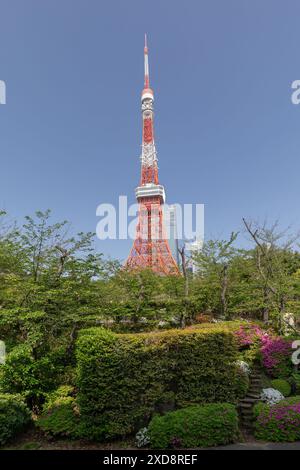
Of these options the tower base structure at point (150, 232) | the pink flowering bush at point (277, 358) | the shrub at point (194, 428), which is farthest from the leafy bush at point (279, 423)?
the tower base structure at point (150, 232)

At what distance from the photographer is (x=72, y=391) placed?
593cm

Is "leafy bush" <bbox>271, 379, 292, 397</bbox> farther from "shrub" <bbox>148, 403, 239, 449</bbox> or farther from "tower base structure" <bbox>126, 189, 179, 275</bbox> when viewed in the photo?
"tower base structure" <bbox>126, 189, 179, 275</bbox>

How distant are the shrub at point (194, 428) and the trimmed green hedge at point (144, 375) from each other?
0.36 meters

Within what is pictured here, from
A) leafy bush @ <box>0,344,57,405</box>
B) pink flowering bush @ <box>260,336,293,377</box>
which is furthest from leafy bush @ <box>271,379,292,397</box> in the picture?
leafy bush @ <box>0,344,57,405</box>

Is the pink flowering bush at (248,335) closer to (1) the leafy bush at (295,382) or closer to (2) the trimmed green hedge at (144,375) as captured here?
(1) the leafy bush at (295,382)

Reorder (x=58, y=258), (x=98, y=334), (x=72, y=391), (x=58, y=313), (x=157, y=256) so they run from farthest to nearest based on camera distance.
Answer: (x=157, y=256) → (x=58, y=258) → (x=58, y=313) → (x=72, y=391) → (x=98, y=334)

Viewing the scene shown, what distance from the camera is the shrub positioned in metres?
4.55

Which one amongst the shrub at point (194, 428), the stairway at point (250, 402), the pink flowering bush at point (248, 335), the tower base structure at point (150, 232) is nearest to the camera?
the shrub at point (194, 428)

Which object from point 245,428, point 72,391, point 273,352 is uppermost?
point 273,352

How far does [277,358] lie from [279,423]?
7.62 ft

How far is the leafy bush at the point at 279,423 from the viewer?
480cm

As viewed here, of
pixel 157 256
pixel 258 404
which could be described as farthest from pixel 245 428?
pixel 157 256

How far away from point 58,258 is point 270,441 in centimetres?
597

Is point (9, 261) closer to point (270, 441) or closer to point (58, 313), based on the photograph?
point (58, 313)
